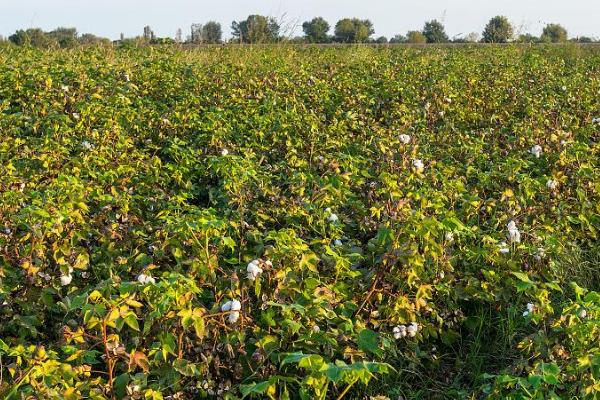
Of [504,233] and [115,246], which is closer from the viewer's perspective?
[115,246]

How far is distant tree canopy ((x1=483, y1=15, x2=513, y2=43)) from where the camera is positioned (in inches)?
547

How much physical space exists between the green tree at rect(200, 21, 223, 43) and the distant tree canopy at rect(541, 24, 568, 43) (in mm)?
7952

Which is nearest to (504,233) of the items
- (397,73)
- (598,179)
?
(598,179)

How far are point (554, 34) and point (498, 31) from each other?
33.1 feet

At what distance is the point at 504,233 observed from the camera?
367 cm

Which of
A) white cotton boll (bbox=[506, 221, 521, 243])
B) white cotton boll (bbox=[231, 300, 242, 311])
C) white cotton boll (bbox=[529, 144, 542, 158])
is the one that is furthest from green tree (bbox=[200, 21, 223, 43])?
white cotton boll (bbox=[231, 300, 242, 311])

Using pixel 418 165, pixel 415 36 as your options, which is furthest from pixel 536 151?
pixel 415 36

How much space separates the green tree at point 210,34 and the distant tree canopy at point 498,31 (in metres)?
6.13

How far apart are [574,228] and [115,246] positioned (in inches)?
114

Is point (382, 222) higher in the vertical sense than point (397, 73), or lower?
lower

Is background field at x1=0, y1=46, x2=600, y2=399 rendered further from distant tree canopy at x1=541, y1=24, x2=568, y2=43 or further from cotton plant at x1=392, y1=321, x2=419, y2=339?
distant tree canopy at x1=541, y1=24, x2=568, y2=43

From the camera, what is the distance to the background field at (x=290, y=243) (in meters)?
2.46

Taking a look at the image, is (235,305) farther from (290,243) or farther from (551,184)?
(551,184)

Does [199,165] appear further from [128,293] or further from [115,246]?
[128,293]
